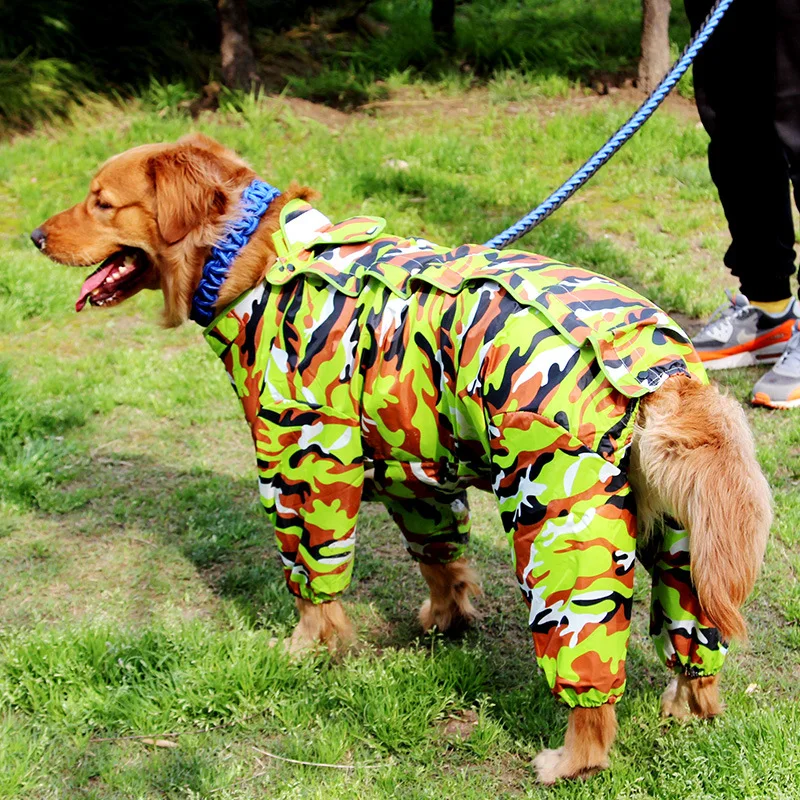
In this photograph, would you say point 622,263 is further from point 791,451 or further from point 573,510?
point 573,510

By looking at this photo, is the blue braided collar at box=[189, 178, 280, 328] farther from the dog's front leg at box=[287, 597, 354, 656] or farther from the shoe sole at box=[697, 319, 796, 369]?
the shoe sole at box=[697, 319, 796, 369]

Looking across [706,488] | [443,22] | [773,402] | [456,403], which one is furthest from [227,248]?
[443,22]

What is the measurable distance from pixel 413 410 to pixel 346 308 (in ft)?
1.27

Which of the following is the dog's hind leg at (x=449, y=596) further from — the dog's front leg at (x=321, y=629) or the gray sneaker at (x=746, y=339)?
the gray sneaker at (x=746, y=339)

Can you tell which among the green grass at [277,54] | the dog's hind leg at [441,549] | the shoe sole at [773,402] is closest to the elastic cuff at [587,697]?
the dog's hind leg at [441,549]

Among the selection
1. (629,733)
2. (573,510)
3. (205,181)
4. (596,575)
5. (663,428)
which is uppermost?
(205,181)

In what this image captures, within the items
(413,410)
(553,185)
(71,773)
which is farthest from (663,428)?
(553,185)

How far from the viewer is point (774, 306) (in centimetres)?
510

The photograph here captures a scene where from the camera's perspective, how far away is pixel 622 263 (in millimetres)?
6285

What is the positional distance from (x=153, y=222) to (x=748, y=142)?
3088mm

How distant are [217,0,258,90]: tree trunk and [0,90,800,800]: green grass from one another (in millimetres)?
2402

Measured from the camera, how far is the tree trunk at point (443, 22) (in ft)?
35.0

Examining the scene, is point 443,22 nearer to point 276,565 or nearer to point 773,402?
point 773,402

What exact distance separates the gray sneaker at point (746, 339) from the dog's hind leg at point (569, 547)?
296 cm
